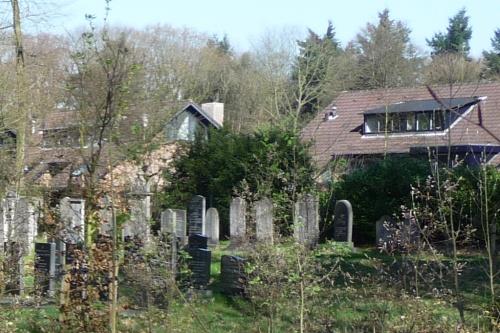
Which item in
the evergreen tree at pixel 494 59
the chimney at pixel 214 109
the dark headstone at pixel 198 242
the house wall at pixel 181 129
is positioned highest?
the evergreen tree at pixel 494 59

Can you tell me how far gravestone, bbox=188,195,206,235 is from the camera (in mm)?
22312

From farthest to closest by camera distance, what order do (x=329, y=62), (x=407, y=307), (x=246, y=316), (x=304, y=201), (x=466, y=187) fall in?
1. (x=329, y=62)
2. (x=466, y=187)
3. (x=304, y=201)
4. (x=246, y=316)
5. (x=407, y=307)

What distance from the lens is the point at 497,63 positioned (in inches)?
2005

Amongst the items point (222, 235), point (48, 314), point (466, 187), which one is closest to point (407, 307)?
point (48, 314)

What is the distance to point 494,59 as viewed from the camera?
5375cm

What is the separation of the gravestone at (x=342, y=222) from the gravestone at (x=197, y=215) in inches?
137

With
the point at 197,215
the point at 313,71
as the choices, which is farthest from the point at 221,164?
the point at 313,71

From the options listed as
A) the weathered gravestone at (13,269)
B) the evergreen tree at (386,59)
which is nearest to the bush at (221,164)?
the weathered gravestone at (13,269)

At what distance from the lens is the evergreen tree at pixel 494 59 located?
49453 millimetres

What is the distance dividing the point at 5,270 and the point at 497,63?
45.0 m

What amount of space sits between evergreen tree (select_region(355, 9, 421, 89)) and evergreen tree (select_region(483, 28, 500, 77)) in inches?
174

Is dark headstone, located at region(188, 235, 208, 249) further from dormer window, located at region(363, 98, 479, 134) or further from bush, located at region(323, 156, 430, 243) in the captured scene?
dormer window, located at region(363, 98, 479, 134)

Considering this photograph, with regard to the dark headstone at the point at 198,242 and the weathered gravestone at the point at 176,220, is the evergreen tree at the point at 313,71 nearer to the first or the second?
the weathered gravestone at the point at 176,220

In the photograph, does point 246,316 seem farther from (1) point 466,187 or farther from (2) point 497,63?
(2) point 497,63
